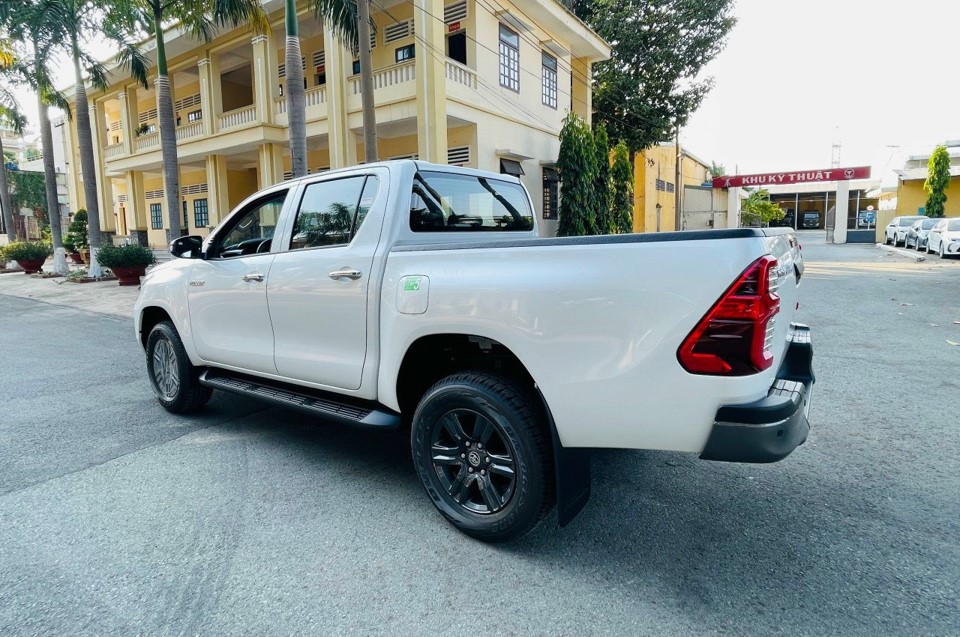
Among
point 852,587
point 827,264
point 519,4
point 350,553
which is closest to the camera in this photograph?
point 852,587

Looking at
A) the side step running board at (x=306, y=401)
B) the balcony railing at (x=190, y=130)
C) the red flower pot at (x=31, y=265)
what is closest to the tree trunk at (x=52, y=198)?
the red flower pot at (x=31, y=265)

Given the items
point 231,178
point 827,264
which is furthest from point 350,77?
point 827,264

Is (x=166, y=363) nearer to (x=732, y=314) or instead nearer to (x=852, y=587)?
(x=732, y=314)

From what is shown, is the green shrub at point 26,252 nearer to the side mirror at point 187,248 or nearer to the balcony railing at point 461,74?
the balcony railing at point 461,74

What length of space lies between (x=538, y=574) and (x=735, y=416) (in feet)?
3.60

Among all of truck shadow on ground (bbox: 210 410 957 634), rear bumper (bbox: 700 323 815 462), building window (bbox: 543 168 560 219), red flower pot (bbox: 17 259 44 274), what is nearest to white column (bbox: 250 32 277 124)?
building window (bbox: 543 168 560 219)

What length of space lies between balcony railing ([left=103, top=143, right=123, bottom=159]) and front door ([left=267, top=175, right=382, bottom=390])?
2645 cm

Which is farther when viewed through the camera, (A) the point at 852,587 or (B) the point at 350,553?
(B) the point at 350,553

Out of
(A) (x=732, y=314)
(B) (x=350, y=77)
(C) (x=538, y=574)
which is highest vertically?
(B) (x=350, y=77)

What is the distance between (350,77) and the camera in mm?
15664

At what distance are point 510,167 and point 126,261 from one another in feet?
35.5

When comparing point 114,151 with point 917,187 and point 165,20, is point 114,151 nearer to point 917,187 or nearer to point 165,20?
point 165,20

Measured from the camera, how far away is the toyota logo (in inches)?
111

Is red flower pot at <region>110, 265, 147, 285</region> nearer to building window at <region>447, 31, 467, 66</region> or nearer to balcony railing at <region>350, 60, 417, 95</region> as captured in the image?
balcony railing at <region>350, 60, 417, 95</region>
